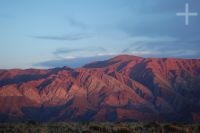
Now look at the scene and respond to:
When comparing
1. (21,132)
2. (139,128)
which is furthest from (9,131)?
(139,128)

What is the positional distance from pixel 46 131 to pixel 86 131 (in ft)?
9.11

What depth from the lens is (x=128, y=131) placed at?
28.4 metres

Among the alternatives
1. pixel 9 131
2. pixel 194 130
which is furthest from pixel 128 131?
pixel 9 131

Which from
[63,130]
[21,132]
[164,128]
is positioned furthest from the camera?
[164,128]

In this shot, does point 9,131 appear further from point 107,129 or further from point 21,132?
point 107,129

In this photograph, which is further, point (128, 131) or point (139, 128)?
point (139, 128)

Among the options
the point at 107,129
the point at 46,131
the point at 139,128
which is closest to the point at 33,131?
the point at 46,131

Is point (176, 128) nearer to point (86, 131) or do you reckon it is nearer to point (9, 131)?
point (86, 131)

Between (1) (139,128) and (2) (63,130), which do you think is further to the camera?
(1) (139,128)

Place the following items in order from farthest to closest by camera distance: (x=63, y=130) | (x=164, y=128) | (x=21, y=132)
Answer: (x=164, y=128)
(x=63, y=130)
(x=21, y=132)

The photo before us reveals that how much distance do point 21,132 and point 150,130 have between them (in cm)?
962

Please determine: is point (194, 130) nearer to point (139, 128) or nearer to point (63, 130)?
point (139, 128)

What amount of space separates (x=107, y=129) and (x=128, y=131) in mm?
1814

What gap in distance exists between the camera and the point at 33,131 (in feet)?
92.1
